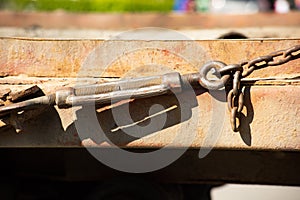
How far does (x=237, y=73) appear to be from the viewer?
1.61 meters

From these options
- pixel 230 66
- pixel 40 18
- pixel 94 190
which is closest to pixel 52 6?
pixel 40 18

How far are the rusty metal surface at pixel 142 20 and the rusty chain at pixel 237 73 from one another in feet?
10.5

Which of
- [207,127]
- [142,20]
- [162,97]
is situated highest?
[142,20]

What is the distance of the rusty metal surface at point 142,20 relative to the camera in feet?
15.9

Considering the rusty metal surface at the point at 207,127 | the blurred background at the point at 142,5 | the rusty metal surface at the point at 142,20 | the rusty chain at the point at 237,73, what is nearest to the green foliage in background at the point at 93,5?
the blurred background at the point at 142,5

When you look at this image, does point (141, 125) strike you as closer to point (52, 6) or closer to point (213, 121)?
point (213, 121)

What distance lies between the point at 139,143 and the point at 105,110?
0.15 metres

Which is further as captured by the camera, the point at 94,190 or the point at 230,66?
the point at 94,190

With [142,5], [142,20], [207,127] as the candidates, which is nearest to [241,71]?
[207,127]

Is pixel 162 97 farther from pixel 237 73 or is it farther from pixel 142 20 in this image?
pixel 142 20

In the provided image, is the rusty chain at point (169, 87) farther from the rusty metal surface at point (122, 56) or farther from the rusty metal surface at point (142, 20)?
the rusty metal surface at point (142, 20)

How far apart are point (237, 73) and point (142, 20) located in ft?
12.0

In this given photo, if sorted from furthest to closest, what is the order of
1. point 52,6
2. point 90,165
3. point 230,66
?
point 52,6 < point 90,165 < point 230,66

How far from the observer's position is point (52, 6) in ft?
36.3
